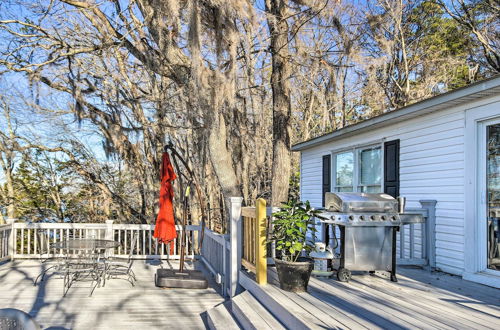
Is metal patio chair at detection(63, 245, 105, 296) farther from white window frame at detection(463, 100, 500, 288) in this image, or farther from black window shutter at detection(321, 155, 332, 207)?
white window frame at detection(463, 100, 500, 288)

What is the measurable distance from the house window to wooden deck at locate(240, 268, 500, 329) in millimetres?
2501

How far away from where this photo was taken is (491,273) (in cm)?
431

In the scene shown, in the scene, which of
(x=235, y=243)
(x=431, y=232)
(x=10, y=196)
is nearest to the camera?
(x=235, y=243)

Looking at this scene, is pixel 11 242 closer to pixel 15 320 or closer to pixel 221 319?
pixel 221 319

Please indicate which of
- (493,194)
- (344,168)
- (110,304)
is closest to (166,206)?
(110,304)

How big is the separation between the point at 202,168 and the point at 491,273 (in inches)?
351

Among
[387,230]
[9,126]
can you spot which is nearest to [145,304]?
[387,230]

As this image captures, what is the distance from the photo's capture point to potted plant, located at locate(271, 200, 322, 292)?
3.82m

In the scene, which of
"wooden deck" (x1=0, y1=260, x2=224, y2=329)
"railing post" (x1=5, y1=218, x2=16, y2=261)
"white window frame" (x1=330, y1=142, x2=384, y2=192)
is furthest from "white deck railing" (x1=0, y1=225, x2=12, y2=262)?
"white window frame" (x1=330, y1=142, x2=384, y2=192)

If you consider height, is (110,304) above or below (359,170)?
below

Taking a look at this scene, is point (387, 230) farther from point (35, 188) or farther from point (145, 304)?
point (35, 188)

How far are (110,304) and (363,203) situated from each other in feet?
10.7

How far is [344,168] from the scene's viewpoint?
791cm

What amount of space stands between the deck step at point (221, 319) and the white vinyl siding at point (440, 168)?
109 inches
